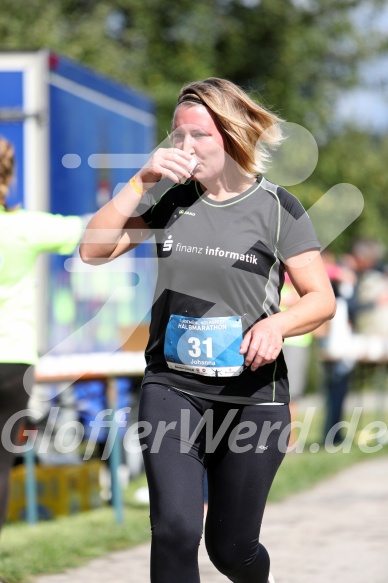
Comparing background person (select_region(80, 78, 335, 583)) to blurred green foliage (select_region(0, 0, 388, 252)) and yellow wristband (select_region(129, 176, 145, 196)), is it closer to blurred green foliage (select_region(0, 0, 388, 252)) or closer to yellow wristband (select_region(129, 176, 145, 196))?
yellow wristband (select_region(129, 176, 145, 196))

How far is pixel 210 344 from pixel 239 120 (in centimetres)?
71

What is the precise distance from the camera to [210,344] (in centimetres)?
387

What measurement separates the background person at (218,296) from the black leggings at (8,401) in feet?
4.66

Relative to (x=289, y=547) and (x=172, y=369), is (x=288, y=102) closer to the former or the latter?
(x=289, y=547)

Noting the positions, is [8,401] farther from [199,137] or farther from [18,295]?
[199,137]

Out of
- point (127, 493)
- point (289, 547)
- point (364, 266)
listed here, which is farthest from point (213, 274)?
point (364, 266)

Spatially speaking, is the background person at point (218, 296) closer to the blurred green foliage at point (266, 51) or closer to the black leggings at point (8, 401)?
the black leggings at point (8, 401)

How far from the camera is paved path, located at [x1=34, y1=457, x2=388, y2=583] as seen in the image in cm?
595

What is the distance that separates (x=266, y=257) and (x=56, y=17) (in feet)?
60.2

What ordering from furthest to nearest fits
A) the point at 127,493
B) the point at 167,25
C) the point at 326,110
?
the point at 326,110
the point at 167,25
the point at 127,493

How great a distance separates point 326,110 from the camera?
2575 cm

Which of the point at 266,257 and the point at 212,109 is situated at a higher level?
the point at 212,109

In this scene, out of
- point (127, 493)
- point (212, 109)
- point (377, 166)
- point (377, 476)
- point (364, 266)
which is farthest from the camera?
point (377, 166)

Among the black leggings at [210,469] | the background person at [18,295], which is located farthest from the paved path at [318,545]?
the black leggings at [210,469]
